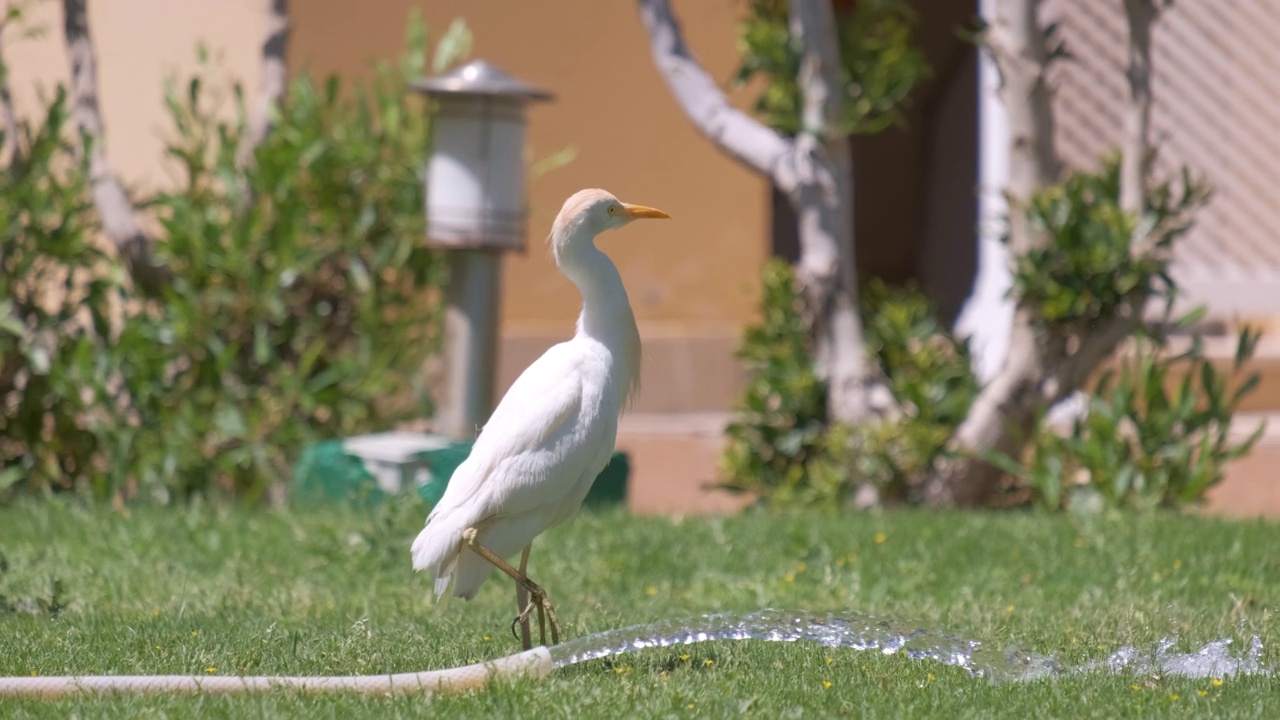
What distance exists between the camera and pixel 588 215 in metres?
4.38

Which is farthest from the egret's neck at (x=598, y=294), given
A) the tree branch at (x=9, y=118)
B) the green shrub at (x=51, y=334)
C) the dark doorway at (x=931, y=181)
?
the dark doorway at (x=931, y=181)

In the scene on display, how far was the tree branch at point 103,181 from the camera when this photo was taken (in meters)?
8.02

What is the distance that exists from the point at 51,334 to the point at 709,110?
10.1 feet

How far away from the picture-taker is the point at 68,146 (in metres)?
7.87

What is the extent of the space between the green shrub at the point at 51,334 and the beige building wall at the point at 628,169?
72.4 inches

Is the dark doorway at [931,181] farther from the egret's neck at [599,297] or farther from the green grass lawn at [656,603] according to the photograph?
the egret's neck at [599,297]

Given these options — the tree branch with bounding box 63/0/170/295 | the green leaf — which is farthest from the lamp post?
the tree branch with bounding box 63/0/170/295

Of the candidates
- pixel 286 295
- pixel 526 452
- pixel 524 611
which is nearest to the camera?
pixel 526 452

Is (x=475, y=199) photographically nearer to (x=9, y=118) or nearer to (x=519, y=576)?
(x=9, y=118)

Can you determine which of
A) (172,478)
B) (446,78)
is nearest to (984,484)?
(446,78)

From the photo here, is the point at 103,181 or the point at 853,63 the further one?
the point at 103,181

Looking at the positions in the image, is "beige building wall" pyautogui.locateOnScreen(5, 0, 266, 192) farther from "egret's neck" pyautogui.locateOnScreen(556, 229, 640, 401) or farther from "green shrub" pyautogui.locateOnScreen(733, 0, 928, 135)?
"egret's neck" pyautogui.locateOnScreen(556, 229, 640, 401)

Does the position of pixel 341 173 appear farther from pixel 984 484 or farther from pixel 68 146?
pixel 984 484

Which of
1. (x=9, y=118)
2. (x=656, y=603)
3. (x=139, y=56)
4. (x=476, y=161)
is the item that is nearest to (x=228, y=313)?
(x=9, y=118)
